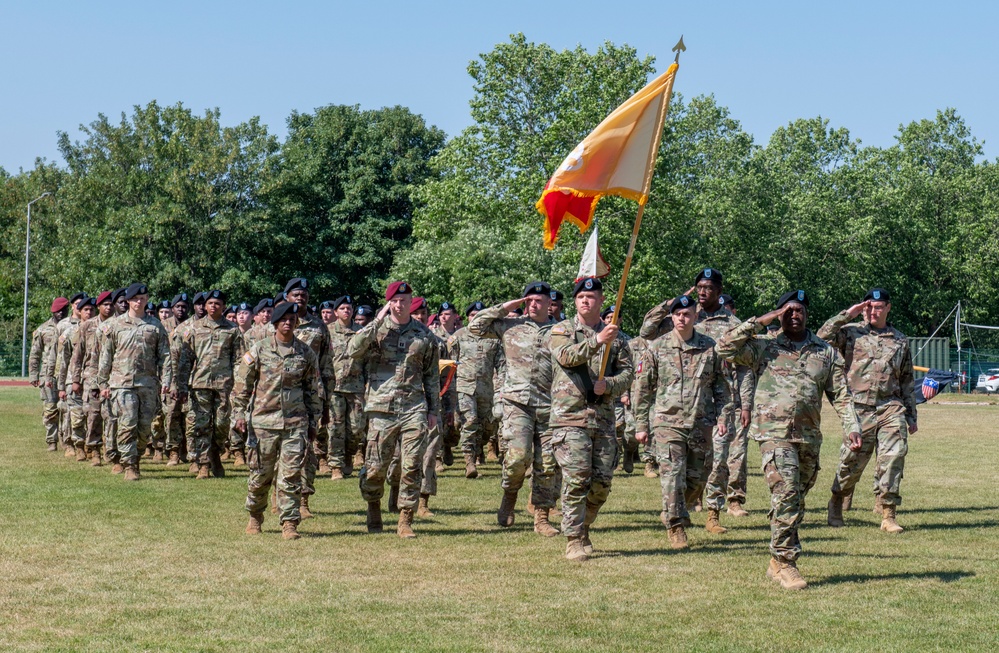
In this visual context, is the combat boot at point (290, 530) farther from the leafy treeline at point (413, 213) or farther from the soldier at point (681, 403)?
the leafy treeline at point (413, 213)

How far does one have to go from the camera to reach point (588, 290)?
409 inches

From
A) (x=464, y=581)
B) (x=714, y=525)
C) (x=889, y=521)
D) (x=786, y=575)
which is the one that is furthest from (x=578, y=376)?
(x=889, y=521)

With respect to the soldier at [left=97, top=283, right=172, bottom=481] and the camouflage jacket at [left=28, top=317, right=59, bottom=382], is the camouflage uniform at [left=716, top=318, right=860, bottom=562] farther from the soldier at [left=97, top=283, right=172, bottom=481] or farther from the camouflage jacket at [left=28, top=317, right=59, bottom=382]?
the camouflage jacket at [left=28, top=317, right=59, bottom=382]

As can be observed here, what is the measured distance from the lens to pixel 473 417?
1777cm

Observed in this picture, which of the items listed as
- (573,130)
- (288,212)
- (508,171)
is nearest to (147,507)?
(573,130)

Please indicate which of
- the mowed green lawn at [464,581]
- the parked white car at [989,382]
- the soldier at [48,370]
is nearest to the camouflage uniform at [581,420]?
the mowed green lawn at [464,581]

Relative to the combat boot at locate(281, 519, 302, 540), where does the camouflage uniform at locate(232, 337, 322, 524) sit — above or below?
above

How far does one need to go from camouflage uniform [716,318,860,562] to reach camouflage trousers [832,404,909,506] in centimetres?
295

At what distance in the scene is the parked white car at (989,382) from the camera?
55.7 m

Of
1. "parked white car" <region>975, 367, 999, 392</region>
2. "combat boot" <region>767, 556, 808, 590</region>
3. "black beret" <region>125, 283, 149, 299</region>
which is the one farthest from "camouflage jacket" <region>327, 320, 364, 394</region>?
"parked white car" <region>975, 367, 999, 392</region>

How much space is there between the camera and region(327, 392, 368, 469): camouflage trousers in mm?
16609

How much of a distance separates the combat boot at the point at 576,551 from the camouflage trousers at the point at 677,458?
3.61 feet

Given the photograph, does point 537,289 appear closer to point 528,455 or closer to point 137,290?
point 528,455

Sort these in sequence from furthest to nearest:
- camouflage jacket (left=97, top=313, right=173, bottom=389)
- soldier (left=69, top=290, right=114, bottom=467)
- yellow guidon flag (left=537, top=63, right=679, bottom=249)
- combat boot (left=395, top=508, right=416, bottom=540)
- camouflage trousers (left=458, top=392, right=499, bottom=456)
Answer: soldier (left=69, top=290, right=114, bottom=467)
camouflage trousers (left=458, top=392, right=499, bottom=456)
camouflage jacket (left=97, top=313, right=173, bottom=389)
combat boot (left=395, top=508, right=416, bottom=540)
yellow guidon flag (left=537, top=63, right=679, bottom=249)
